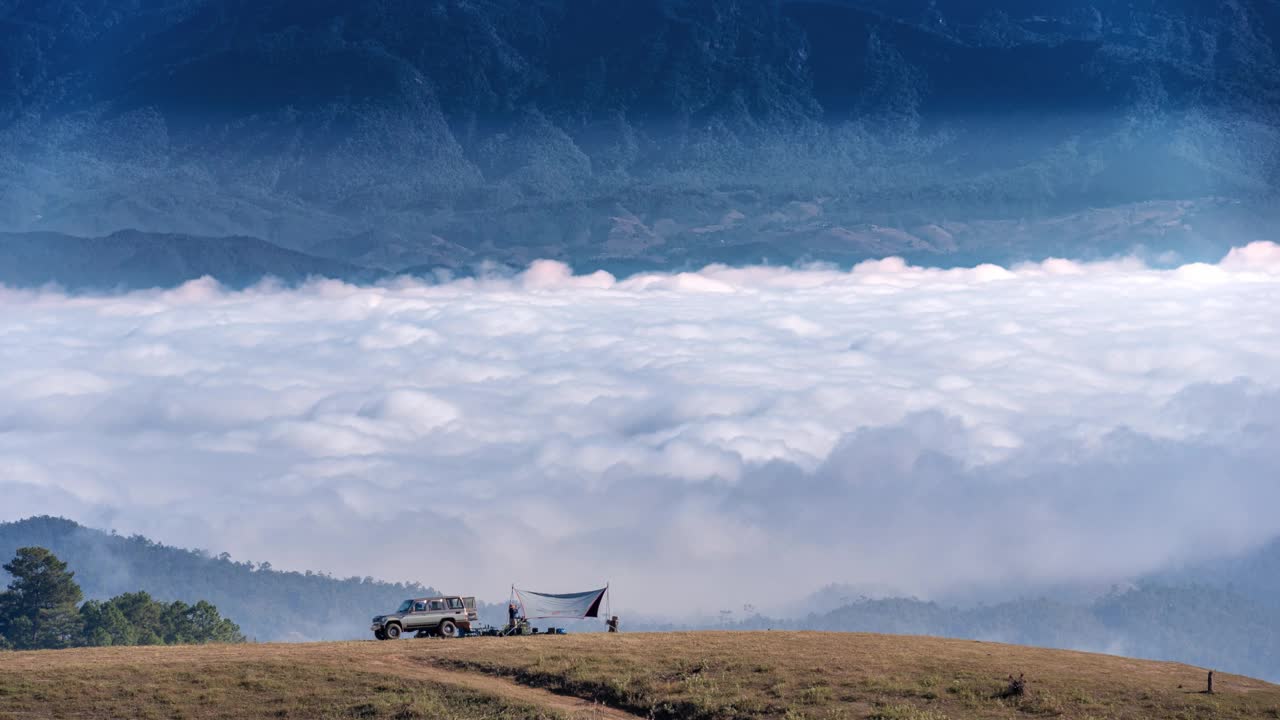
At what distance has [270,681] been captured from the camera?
54656 mm

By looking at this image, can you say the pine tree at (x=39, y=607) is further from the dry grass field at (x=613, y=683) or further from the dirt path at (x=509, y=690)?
the dirt path at (x=509, y=690)

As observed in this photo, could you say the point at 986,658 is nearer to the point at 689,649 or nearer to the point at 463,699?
the point at 689,649

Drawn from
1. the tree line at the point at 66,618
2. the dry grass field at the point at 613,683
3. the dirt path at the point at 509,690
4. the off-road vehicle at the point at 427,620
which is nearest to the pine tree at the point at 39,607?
the tree line at the point at 66,618

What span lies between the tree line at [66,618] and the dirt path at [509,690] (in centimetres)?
10580

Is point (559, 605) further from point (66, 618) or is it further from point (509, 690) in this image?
point (66, 618)

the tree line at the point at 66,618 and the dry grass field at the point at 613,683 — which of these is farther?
the tree line at the point at 66,618

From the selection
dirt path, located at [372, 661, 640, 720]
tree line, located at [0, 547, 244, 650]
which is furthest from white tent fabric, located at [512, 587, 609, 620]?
tree line, located at [0, 547, 244, 650]

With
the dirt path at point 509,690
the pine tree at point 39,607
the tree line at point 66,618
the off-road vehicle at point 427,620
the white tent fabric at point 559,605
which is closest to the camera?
the dirt path at point 509,690

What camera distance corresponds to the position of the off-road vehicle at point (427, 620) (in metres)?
69.8

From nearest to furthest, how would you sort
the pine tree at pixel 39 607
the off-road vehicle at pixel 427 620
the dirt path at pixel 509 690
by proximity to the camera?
1. the dirt path at pixel 509 690
2. the off-road vehicle at pixel 427 620
3. the pine tree at pixel 39 607

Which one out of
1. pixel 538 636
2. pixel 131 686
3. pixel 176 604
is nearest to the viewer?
pixel 131 686

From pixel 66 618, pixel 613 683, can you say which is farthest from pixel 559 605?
pixel 66 618

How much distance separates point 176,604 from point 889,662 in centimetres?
12945

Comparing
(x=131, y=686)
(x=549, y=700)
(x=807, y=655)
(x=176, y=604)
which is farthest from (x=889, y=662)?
(x=176, y=604)
